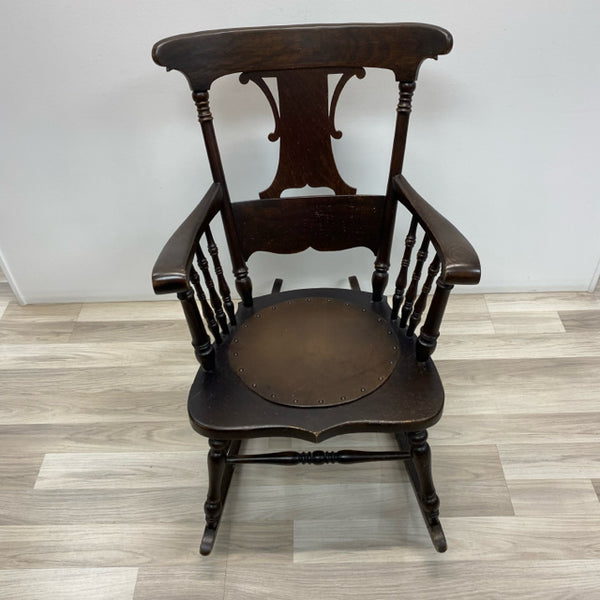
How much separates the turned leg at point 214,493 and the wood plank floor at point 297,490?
5cm

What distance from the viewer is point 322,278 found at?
1.84 meters

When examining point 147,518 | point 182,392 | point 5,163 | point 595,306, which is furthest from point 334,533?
point 5,163

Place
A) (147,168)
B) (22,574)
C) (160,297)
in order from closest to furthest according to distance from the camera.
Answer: (22,574), (147,168), (160,297)

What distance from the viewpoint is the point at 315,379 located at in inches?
40.9

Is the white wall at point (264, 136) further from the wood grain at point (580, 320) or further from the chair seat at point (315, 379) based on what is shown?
the chair seat at point (315, 379)

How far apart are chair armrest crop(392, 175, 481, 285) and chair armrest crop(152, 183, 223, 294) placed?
47 centimetres

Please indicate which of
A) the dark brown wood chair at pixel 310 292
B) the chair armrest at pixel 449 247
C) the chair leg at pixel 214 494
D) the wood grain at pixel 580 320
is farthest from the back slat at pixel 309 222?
the wood grain at pixel 580 320

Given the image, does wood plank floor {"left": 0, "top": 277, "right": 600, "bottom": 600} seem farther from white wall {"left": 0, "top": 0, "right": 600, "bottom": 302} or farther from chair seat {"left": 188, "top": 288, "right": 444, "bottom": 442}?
chair seat {"left": 188, "top": 288, "right": 444, "bottom": 442}

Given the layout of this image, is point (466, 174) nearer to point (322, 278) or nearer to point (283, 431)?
point (322, 278)

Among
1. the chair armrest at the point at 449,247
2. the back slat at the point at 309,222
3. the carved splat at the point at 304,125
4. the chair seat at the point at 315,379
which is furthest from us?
the back slat at the point at 309,222

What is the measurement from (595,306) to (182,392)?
1623mm

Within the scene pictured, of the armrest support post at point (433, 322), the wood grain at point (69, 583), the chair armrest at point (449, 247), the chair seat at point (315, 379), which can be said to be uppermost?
the chair armrest at point (449, 247)

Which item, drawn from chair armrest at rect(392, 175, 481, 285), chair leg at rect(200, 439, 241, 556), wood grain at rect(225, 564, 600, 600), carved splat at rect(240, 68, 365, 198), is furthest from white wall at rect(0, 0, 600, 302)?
wood grain at rect(225, 564, 600, 600)

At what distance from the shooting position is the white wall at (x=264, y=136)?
1297mm
